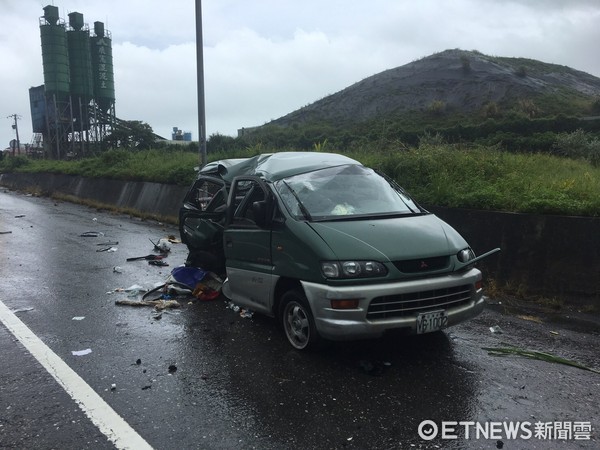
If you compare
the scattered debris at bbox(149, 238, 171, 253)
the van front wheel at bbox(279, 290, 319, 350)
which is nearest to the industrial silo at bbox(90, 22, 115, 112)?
the scattered debris at bbox(149, 238, 171, 253)

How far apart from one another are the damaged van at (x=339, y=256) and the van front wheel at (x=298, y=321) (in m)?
0.01

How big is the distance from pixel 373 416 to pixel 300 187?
102 inches

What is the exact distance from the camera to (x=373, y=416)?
11.7ft

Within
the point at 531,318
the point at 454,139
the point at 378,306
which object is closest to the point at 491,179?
the point at 531,318

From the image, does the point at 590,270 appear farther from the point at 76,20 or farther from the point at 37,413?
the point at 76,20

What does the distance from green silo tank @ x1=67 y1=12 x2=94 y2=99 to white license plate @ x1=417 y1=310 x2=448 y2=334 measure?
58.5 meters

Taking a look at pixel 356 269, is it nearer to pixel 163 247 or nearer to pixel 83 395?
pixel 83 395

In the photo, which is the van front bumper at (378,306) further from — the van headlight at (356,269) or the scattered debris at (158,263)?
the scattered debris at (158,263)

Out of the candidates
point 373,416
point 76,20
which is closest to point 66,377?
point 373,416

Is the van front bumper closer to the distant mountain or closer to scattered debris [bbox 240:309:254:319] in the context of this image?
scattered debris [bbox 240:309:254:319]

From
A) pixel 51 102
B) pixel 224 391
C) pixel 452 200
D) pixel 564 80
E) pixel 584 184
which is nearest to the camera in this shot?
pixel 224 391

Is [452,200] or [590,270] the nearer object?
[590,270]

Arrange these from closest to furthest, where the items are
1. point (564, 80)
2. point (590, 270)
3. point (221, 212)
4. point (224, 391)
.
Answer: point (224, 391)
point (590, 270)
point (221, 212)
point (564, 80)

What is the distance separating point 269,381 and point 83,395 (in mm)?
1492
